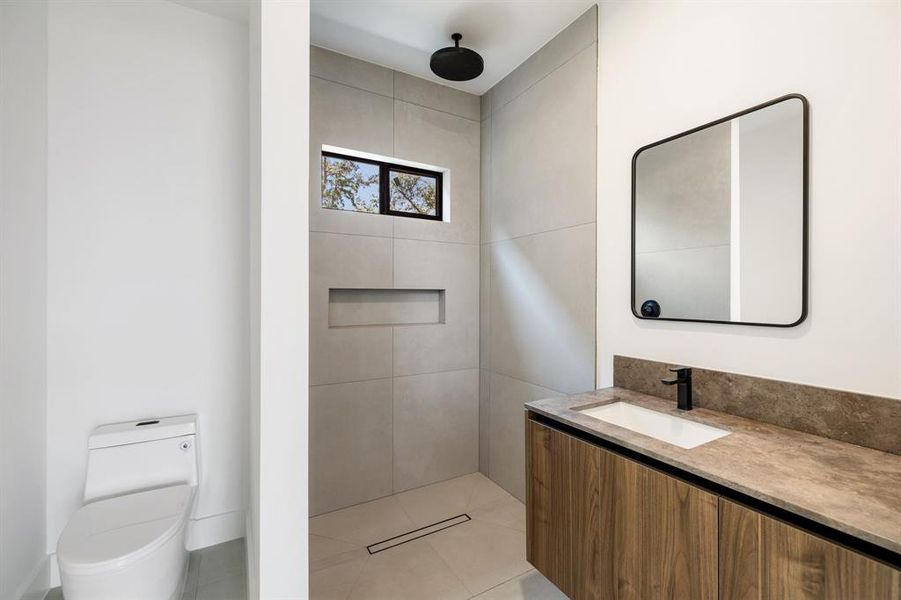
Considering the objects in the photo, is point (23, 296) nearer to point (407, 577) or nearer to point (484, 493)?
point (407, 577)

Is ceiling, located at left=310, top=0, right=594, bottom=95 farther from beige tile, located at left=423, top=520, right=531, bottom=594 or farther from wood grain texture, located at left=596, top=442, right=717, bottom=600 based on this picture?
beige tile, located at left=423, top=520, right=531, bottom=594

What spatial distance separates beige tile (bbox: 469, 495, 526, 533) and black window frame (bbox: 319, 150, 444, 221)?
193cm

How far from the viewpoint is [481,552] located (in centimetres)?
203

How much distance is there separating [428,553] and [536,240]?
5.96ft

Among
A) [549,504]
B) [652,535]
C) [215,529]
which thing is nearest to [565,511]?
[549,504]

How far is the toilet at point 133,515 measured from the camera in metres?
1.33

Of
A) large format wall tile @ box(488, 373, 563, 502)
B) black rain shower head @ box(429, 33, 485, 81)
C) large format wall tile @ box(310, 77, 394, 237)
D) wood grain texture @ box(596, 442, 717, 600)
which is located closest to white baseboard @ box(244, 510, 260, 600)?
wood grain texture @ box(596, 442, 717, 600)

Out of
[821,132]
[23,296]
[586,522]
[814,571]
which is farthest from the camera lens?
[23,296]

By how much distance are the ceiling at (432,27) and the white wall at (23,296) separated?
127 cm

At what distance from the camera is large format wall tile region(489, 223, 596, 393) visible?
2094mm

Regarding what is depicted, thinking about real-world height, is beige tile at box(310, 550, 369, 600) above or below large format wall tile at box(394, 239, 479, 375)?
below

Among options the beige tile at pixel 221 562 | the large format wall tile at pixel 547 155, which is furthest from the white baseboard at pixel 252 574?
the large format wall tile at pixel 547 155

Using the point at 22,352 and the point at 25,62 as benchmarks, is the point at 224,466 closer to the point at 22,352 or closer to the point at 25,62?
the point at 22,352

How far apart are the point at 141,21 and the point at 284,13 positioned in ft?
4.69
